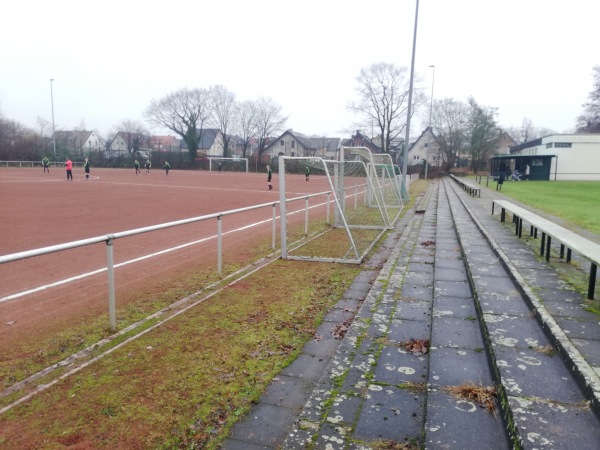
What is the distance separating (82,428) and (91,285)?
3483 mm

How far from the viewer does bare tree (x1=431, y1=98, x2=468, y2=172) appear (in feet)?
215

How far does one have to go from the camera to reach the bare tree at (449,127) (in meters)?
65.6

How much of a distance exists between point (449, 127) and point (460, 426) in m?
72.5

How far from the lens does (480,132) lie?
6225cm

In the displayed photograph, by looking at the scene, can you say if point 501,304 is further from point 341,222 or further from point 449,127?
point 449,127

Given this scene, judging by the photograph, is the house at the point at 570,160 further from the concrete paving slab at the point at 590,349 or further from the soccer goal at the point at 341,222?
the concrete paving slab at the point at 590,349

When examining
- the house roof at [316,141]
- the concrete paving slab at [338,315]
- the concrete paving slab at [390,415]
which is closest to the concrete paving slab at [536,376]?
the concrete paving slab at [390,415]

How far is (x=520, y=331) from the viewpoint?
372 cm

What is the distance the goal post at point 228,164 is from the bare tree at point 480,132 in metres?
32.7

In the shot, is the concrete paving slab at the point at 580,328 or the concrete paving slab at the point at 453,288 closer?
the concrete paving slab at the point at 580,328

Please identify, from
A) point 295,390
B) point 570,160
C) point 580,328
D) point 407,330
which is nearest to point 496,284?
point 580,328

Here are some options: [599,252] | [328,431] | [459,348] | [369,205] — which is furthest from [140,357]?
[369,205]

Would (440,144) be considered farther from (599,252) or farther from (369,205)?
(599,252)

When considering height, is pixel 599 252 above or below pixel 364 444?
above
